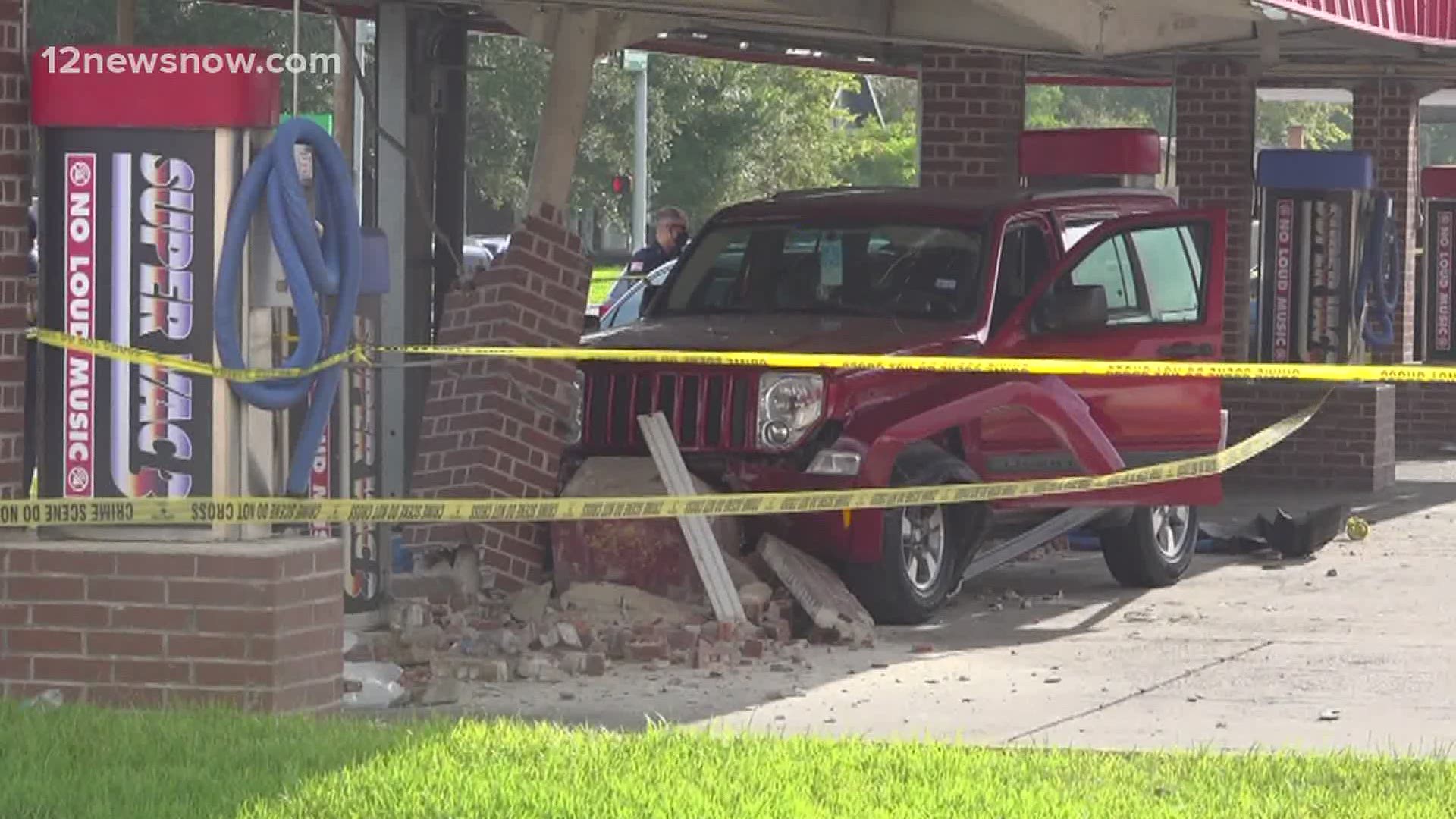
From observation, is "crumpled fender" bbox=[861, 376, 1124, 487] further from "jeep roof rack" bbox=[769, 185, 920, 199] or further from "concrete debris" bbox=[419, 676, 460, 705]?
"concrete debris" bbox=[419, 676, 460, 705]

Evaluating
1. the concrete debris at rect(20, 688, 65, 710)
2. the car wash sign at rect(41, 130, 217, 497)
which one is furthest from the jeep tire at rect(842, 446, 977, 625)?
the concrete debris at rect(20, 688, 65, 710)

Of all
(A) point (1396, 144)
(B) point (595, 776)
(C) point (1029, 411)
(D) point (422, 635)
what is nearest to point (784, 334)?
(C) point (1029, 411)

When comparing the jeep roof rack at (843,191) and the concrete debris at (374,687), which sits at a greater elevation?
the jeep roof rack at (843,191)

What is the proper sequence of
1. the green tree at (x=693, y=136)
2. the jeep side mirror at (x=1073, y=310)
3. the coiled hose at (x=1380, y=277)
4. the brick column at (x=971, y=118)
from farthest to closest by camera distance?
1. the green tree at (x=693, y=136)
2. the coiled hose at (x=1380, y=277)
3. the brick column at (x=971, y=118)
4. the jeep side mirror at (x=1073, y=310)

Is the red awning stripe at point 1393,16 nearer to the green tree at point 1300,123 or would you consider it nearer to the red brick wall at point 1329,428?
the red brick wall at point 1329,428

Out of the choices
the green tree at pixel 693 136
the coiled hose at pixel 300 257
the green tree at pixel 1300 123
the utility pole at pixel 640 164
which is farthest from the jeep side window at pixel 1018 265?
the green tree at pixel 1300 123

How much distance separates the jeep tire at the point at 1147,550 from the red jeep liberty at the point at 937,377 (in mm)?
12

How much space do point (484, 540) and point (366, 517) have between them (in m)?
3.53

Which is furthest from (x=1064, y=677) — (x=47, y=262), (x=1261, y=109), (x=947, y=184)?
(x=1261, y=109)

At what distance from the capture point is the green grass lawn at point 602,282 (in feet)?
152

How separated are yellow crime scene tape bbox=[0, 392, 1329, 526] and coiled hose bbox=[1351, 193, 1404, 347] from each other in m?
7.13

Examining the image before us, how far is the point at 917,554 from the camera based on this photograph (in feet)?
40.6

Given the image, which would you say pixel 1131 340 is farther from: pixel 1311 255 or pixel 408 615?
pixel 1311 255

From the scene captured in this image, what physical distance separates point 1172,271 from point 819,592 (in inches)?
125
